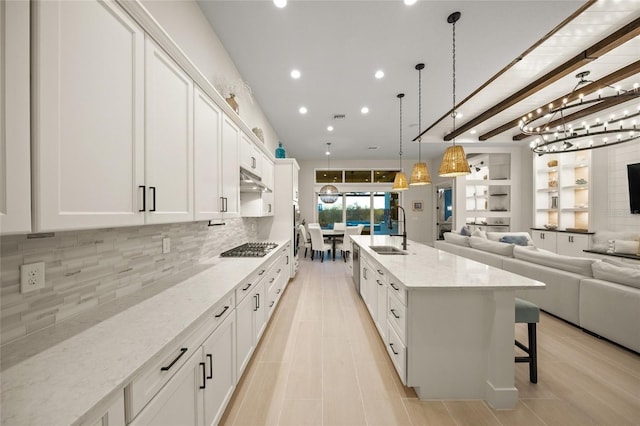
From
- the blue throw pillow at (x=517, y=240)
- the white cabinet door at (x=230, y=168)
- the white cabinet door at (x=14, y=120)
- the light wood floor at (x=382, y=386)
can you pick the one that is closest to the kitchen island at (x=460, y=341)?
the light wood floor at (x=382, y=386)

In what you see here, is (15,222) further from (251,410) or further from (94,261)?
(251,410)

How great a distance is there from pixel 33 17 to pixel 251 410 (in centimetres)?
223

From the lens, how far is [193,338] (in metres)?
1.17

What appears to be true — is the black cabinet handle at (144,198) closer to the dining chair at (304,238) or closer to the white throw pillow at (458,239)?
the white throw pillow at (458,239)

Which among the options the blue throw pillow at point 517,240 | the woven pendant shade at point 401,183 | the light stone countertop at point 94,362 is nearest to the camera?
the light stone countertop at point 94,362

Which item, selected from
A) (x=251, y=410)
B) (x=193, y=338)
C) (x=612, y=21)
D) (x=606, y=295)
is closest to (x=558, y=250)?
(x=606, y=295)

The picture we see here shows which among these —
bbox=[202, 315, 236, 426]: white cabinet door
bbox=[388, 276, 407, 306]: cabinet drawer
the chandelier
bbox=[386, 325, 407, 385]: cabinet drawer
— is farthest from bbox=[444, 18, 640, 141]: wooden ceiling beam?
bbox=[202, 315, 236, 426]: white cabinet door

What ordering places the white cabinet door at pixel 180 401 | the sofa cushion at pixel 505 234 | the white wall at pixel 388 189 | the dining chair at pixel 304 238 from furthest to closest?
the white wall at pixel 388 189 < the dining chair at pixel 304 238 < the sofa cushion at pixel 505 234 < the white cabinet door at pixel 180 401

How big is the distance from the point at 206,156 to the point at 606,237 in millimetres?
7024

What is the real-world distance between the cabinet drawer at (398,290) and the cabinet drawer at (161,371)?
1357mm

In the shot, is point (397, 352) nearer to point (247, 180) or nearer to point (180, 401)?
point (180, 401)

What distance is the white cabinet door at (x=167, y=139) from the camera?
4.14ft

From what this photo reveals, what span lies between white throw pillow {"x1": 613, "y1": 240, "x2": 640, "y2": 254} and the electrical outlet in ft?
23.6

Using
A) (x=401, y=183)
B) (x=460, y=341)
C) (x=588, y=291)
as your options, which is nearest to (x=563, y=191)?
(x=588, y=291)
